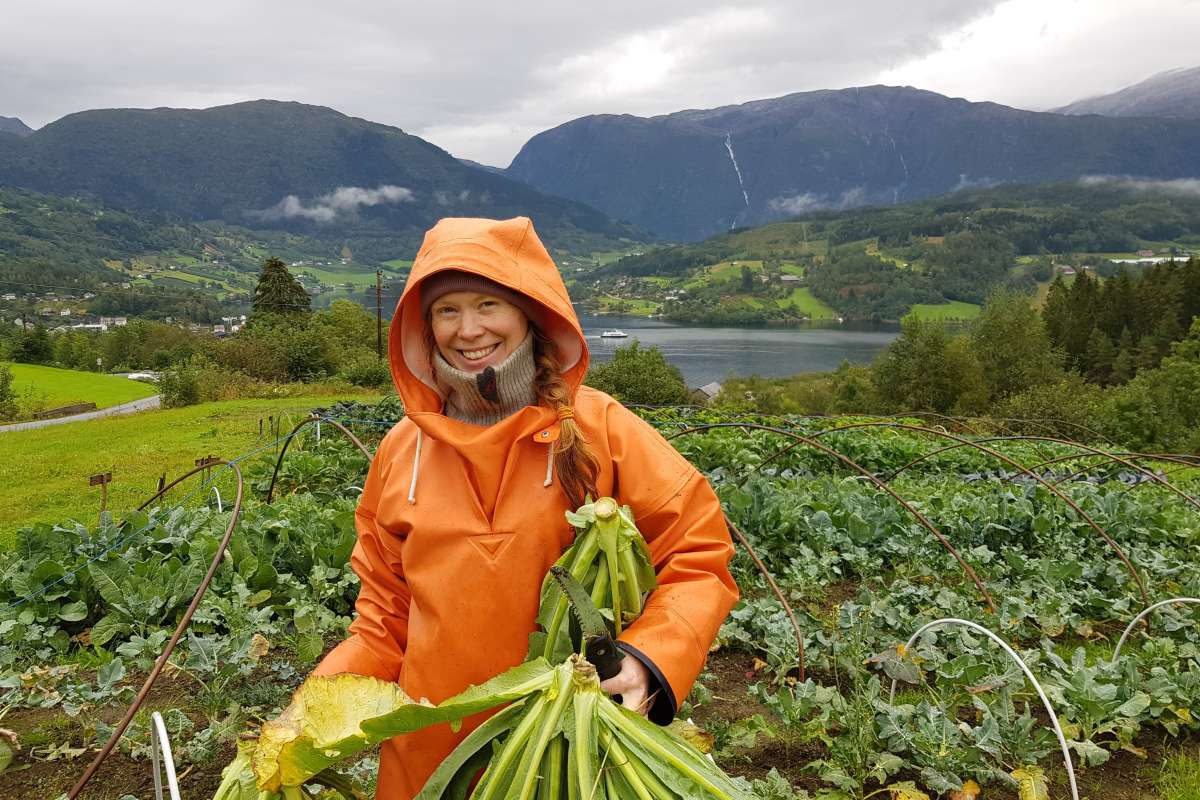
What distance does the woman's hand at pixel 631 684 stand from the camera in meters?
1.51

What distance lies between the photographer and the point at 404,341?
2092 millimetres

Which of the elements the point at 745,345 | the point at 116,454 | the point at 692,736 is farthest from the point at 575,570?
the point at 745,345

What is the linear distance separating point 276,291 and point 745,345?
73.2 m

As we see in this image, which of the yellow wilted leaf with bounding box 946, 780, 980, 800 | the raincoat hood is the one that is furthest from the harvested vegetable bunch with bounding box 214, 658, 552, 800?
the yellow wilted leaf with bounding box 946, 780, 980, 800

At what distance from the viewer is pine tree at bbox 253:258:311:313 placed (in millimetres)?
44938

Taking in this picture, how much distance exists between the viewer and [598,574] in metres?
1.57

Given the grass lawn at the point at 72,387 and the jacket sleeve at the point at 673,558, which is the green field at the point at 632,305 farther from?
the jacket sleeve at the point at 673,558

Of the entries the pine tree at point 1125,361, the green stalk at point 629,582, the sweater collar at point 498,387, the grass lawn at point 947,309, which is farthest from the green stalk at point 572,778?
the grass lawn at point 947,309

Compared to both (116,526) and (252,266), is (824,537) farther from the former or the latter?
(252,266)

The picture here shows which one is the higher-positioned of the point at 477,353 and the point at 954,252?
the point at 477,353

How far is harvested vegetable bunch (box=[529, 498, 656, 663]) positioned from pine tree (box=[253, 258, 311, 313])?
157 ft

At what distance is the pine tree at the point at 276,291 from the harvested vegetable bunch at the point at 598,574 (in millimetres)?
47905

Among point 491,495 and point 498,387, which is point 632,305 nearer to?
point 498,387

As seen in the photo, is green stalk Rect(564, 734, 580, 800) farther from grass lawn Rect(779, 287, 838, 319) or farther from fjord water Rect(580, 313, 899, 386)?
grass lawn Rect(779, 287, 838, 319)
